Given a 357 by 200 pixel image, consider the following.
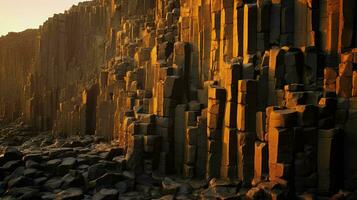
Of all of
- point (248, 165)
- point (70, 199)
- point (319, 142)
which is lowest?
point (70, 199)

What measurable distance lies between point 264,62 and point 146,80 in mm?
8124

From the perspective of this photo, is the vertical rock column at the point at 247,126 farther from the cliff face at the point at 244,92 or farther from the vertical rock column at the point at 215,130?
the vertical rock column at the point at 215,130

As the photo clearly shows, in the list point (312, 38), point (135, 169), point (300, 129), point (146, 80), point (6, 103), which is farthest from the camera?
point (6, 103)

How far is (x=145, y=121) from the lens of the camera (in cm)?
1783

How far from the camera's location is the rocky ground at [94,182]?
547 inches

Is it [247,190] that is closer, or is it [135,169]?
[247,190]

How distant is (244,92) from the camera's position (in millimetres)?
14289

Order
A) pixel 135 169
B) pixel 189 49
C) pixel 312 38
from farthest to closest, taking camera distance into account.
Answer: pixel 189 49, pixel 135 169, pixel 312 38

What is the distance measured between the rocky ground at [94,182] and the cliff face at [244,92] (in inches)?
26.7

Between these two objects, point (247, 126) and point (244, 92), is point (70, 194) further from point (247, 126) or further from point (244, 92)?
point (244, 92)

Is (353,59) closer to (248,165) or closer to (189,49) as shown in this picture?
(248,165)

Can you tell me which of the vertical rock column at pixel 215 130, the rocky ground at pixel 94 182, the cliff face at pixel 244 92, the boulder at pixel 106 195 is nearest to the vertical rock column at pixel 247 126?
the cliff face at pixel 244 92

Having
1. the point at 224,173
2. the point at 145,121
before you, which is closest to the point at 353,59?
the point at 224,173

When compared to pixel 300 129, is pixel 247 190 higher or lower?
lower
